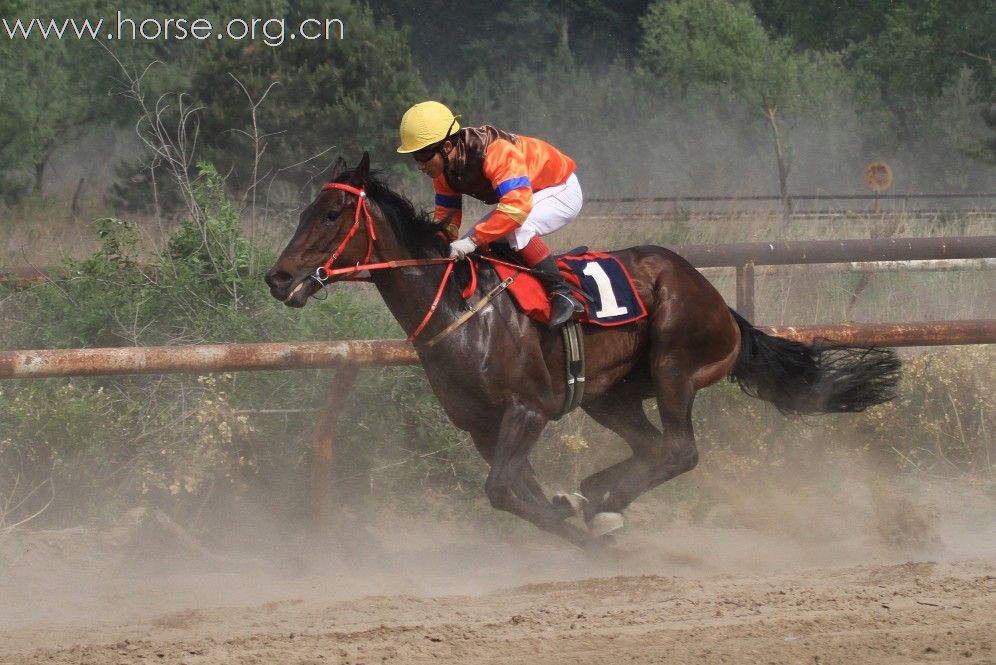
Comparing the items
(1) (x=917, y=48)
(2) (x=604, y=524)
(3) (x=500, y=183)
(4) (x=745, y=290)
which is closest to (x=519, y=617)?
(2) (x=604, y=524)

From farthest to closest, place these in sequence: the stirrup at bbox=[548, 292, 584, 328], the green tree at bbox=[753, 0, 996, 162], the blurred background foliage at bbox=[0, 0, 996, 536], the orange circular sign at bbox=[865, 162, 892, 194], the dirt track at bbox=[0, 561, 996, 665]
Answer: the green tree at bbox=[753, 0, 996, 162], the orange circular sign at bbox=[865, 162, 892, 194], the blurred background foliage at bbox=[0, 0, 996, 536], the stirrup at bbox=[548, 292, 584, 328], the dirt track at bbox=[0, 561, 996, 665]

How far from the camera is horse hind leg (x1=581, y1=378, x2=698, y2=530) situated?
19.0 feet

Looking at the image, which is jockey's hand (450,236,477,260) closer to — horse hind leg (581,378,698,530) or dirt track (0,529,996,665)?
horse hind leg (581,378,698,530)

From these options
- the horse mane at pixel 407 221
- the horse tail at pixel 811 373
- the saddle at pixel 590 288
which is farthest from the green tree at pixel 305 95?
the horse mane at pixel 407 221

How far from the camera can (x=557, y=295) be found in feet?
18.0

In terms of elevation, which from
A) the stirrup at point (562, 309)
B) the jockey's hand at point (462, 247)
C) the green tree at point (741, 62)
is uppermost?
the green tree at point (741, 62)

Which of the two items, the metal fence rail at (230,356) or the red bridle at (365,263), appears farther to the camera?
the metal fence rail at (230,356)

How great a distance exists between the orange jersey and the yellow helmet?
116mm

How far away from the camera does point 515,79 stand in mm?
39031

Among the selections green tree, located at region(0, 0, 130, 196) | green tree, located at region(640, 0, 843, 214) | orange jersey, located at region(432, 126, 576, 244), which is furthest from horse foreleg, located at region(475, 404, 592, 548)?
green tree, located at region(640, 0, 843, 214)

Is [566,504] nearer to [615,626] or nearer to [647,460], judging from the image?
[647,460]

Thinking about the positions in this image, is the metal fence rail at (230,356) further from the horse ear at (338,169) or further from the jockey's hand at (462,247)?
the horse ear at (338,169)

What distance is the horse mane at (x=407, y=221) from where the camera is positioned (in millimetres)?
5297

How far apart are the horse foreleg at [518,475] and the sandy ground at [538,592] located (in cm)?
33
